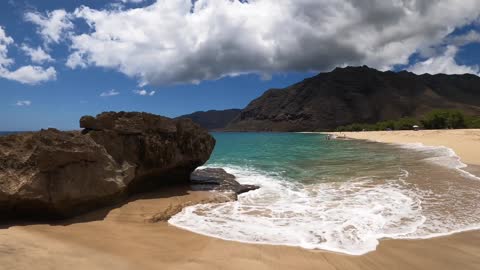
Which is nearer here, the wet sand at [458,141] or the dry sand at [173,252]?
the dry sand at [173,252]

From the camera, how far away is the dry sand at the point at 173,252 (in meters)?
5.16

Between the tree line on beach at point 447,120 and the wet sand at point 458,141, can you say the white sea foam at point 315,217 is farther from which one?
the tree line on beach at point 447,120

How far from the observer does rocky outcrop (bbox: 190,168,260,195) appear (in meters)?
13.2

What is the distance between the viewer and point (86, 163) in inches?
340

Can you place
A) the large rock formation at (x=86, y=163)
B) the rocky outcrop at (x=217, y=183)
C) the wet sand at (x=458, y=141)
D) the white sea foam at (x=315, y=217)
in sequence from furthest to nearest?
the wet sand at (x=458, y=141) < the rocky outcrop at (x=217, y=183) < the large rock formation at (x=86, y=163) < the white sea foam at (x=315, y=217)

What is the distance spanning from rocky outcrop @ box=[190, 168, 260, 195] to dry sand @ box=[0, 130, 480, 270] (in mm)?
5566

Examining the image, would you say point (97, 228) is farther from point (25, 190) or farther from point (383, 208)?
point (383, 208)

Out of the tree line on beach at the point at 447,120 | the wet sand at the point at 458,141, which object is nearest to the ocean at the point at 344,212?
the wet sand at the point at 458,141

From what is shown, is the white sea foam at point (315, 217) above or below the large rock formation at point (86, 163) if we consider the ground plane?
below

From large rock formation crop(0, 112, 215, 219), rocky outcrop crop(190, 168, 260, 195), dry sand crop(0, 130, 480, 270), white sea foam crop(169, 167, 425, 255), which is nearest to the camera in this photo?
dry sand crop(0, 130, 480, 270)

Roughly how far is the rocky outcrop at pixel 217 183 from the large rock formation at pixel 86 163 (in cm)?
154

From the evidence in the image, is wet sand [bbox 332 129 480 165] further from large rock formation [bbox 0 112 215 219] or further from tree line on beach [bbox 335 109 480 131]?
tree line on beach [bbox 335 109 480 131]

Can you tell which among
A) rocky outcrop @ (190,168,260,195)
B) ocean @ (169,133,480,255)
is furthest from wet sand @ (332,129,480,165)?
rocky outcrop @ (190,168,260,195)

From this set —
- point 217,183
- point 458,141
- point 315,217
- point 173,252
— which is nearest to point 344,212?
point 315,217
